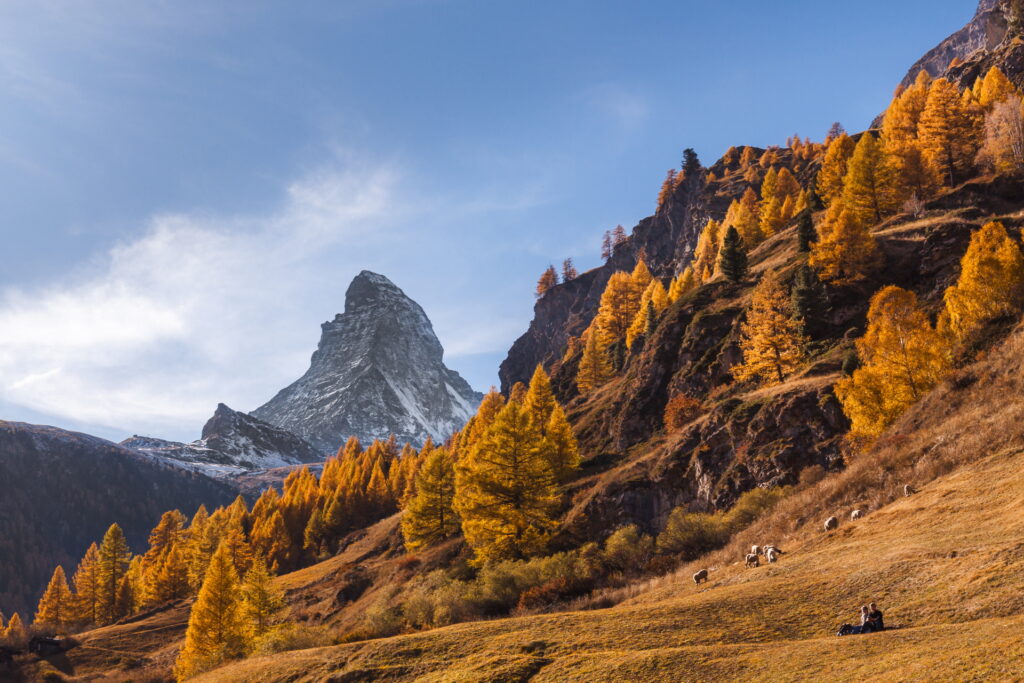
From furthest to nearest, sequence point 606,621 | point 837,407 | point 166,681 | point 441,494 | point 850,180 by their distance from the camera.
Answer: point 850,180, point 441,494, point 166,681, point 837,407, point 606,621

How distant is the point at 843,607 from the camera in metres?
13.5

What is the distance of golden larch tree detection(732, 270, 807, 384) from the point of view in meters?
48.0

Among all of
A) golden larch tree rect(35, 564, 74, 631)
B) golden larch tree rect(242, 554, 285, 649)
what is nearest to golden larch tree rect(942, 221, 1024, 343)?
golden larch tree rect(242, 554, 285, 649)

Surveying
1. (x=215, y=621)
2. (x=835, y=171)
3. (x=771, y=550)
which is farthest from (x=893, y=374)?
(x=835, y=171)

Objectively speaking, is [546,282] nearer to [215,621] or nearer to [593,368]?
[593,368]

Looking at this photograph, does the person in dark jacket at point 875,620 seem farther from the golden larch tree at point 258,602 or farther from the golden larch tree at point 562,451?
the golden larch tree at point 258,602

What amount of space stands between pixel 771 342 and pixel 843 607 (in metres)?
39.3

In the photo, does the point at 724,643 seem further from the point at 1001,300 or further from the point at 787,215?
the point at 787,215

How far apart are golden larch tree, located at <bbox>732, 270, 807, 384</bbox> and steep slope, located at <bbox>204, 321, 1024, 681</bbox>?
862 inches

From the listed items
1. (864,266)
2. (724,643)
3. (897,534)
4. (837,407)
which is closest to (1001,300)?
(837,407)

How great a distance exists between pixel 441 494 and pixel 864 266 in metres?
45.9

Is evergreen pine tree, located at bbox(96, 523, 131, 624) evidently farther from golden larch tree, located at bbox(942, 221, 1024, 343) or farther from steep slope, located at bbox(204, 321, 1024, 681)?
golden larch tree, located at bbox(942, 221, 1024, 343)

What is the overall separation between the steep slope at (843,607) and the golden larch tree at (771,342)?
862 inches

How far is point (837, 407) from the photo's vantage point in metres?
35.5
